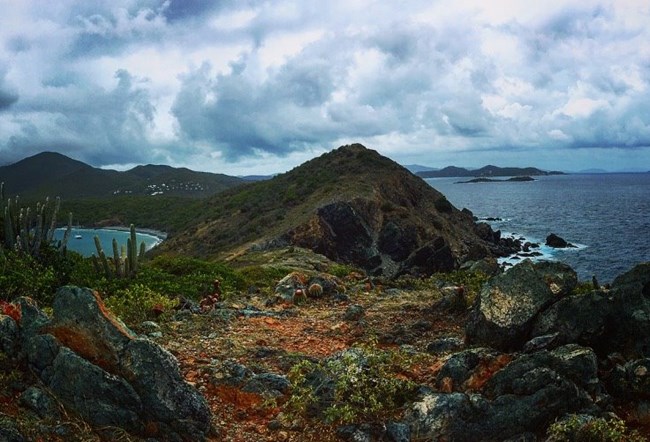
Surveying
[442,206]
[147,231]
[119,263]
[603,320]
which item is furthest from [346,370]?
[147,231]

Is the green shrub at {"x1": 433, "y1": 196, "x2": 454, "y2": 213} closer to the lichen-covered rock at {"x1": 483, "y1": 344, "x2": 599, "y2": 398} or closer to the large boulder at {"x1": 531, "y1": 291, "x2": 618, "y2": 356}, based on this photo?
the large boulder at {"x1": 531, "y1": 291, "x2": 618, "y2": 356}

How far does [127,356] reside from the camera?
8.09 m

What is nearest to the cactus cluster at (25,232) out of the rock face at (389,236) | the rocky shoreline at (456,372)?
the rocky shoreline at (456,372)

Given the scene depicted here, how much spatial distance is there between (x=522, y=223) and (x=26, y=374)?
11905 centimetres

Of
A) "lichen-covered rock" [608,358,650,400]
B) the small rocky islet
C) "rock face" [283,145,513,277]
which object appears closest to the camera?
the small rocky islet

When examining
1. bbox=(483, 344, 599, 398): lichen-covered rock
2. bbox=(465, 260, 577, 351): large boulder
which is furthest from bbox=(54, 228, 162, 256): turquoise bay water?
bbox=(483, 344, 599, 398): lichen-covered rock

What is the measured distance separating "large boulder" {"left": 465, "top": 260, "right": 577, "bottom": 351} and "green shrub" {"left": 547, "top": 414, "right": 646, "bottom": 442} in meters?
3.06

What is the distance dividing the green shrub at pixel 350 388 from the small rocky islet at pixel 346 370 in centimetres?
3

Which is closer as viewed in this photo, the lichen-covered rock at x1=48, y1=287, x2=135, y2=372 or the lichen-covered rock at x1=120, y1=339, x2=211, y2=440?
the lichen-covered rock at x1=120, y1=339, x2=211, y2=440

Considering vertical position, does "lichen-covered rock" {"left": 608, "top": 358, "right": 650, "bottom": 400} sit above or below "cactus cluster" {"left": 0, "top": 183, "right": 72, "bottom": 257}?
below

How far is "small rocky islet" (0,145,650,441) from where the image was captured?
25.0 ft

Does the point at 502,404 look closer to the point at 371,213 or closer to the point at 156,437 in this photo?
the point at 156,437

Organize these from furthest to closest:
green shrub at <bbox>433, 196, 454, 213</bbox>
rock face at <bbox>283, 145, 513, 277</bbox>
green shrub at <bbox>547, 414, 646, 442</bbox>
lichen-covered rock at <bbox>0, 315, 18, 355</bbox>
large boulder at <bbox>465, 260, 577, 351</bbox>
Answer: green shrub at <bbox>433, 196, 454, 213</bbox> < rock face at <bbox>283, 145, 513, 277</bbox> < large boulder at <bbox>465, 260, 577, 351</bbox> < lichen-covered rock at <bbox>0, 315, 18, 355</bbox> < green shrub at <bbox>547, 414, 646, 442</bbox>

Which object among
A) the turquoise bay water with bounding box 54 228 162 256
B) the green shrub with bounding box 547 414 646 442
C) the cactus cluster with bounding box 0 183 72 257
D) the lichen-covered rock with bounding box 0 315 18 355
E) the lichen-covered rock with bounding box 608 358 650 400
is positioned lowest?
the turquoise bay water with bounding box 54 228 162 256
